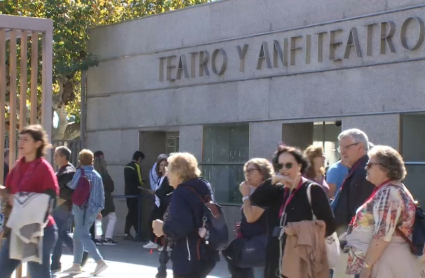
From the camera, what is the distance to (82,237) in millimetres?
12969

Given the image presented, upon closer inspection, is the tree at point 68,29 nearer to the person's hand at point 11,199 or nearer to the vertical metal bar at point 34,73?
the vertical metal bar at point 34,73

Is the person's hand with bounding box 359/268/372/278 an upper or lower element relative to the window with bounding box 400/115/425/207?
lower

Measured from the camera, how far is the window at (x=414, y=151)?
42.1ft

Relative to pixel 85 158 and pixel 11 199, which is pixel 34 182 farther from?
pixel 85 158

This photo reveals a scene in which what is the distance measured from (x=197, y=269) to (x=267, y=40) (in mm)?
8064

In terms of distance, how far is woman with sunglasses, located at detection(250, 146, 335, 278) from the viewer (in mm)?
7012

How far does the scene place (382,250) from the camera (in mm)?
6625

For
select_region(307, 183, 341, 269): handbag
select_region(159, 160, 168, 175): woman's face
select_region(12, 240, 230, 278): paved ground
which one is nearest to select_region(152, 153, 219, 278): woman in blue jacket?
select_region(307, 183, 341, 269): handbag

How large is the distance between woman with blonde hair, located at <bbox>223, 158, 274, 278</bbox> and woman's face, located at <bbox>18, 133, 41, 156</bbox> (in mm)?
2019

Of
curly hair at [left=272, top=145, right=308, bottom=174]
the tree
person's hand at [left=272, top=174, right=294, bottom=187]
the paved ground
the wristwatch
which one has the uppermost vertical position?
the tree

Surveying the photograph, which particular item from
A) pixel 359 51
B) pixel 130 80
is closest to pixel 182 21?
pixel 130 80

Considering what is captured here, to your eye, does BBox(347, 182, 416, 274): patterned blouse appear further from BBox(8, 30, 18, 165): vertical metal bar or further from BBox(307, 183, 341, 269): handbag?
BBox(8, 30, 18, 165): vertical metal bar

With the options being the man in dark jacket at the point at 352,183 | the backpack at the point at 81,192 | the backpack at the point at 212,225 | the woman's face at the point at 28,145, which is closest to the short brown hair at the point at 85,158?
the backpack at the point at 81,192

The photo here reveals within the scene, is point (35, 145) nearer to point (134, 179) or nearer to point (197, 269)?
point (197, 269)
